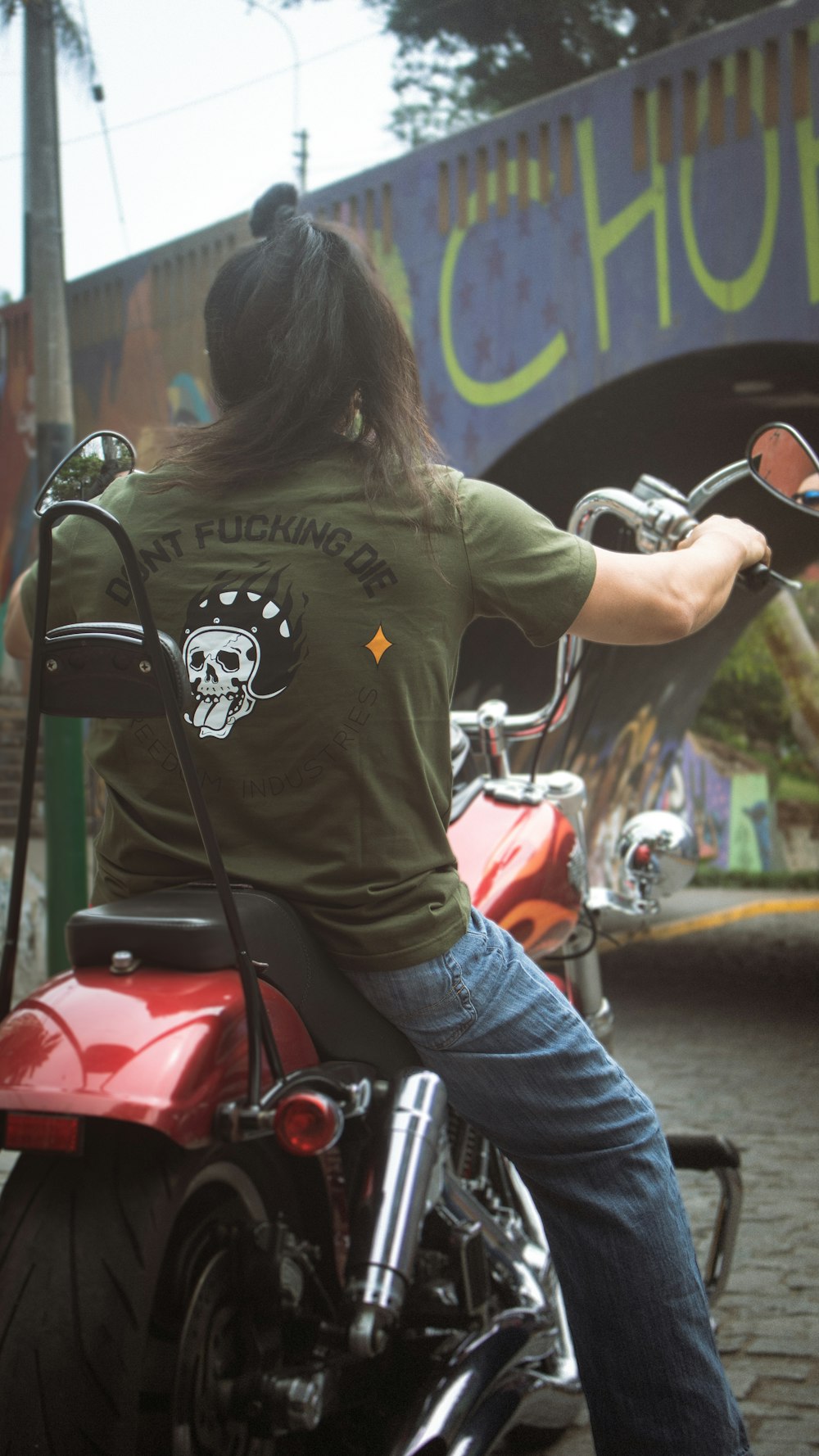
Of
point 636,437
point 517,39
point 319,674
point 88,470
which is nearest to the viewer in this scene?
point 319,674

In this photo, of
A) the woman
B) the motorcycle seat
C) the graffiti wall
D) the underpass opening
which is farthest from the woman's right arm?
the graffiti wall

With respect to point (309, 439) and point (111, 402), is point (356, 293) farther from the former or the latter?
point (111, 402)

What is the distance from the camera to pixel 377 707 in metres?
1.84

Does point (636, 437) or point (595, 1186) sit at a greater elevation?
point (636, 437)

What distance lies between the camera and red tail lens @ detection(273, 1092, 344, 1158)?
169 cm

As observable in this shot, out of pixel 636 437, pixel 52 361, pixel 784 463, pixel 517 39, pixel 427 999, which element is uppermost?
pixel 517 39

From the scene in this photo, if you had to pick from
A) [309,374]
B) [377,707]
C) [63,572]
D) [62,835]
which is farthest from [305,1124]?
[62,835]

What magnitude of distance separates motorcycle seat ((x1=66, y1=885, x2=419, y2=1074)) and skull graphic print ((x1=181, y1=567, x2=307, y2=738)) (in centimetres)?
21

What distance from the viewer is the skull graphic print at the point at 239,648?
1.82 m

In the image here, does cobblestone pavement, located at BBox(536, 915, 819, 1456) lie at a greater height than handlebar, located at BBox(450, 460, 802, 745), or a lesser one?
lesser

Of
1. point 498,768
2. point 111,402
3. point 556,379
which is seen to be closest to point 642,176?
point 556,379

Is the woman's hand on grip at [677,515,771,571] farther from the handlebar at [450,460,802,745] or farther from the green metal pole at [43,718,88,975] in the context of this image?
the green metal pole at [43,718,88,975]

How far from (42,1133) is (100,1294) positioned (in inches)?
6.7

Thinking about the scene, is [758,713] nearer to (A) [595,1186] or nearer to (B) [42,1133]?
(A) [595,1186]
